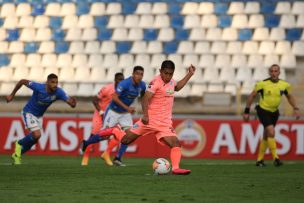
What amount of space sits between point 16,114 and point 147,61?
4709mm

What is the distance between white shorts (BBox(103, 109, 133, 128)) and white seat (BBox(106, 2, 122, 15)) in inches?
424

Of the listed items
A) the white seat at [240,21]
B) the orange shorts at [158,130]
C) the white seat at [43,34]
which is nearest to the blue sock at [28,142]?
the orange shorts at [158,130]

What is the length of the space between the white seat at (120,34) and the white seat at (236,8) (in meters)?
3.40

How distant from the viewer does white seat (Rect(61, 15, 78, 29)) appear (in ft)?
94.6

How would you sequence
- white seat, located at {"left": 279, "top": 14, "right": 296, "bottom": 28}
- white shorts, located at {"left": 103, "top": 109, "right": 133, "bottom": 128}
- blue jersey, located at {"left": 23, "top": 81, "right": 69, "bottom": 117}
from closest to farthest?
blue jersey, located at {"left": 23, "top": 81, "right": 69, "bottom": 117} → white shorts, located at {"left": 103, "top": 109, "right": 133, "bottom": 128} → white seat, located at {"left": 279, "top": 14, "right": 296, "bottom": 28}

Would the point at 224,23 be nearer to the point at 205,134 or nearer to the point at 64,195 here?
the point at 205,134

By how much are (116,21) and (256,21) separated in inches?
184

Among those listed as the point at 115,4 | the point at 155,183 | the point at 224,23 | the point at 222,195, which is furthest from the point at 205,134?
the point at 222,195

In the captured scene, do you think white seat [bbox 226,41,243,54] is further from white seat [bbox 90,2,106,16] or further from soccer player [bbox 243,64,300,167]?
soccer player [bbox 243,64,300,167]

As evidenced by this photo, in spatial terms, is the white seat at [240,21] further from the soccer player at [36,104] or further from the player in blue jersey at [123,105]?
the soccer player at [36,104]

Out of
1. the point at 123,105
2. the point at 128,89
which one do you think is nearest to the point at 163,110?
the point at 123,105

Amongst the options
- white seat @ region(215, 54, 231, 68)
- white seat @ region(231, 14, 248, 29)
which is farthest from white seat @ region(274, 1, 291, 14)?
white seat @ region(215, 54, 231, 68)

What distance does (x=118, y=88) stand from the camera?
17.2 meters

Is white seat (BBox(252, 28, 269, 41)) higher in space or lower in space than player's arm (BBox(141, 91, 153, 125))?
higher
